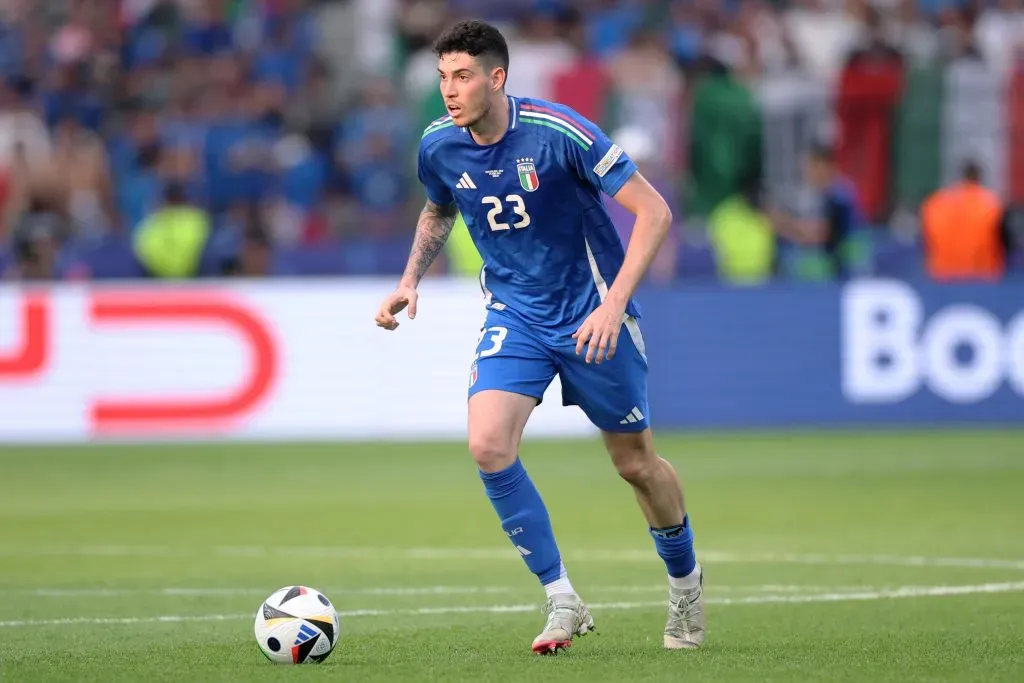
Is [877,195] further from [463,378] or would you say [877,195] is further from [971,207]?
[463,378]

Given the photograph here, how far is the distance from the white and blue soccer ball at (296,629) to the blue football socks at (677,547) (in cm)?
131

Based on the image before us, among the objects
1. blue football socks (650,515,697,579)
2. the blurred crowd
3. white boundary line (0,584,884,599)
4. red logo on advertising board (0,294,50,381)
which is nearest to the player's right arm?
blue football socks (650,515,697,579)

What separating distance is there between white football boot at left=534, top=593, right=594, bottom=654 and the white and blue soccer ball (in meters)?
0.75

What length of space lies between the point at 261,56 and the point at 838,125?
7505 mm

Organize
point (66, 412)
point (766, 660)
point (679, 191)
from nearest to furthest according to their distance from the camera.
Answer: point (766, 660) < point (66, 412) < point (679, 191)

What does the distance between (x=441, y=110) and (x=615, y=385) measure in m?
14.1

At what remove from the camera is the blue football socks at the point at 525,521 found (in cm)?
673

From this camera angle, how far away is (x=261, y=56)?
23797mm

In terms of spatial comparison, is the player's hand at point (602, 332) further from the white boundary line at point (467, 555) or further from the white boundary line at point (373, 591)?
the white boundary line at point (467, 555)

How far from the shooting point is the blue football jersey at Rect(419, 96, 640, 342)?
6875 mm

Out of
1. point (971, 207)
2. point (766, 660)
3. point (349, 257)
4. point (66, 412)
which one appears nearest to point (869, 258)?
point (971, 207)

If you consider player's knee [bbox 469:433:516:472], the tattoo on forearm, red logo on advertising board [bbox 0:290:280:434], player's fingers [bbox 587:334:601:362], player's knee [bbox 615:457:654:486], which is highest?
the tattoo on forearm

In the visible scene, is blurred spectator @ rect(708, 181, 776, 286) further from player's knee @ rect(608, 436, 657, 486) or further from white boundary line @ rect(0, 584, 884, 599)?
player's knee @ rect(608, 436, 657, 486)

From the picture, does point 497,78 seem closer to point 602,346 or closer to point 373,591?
point 602,346
